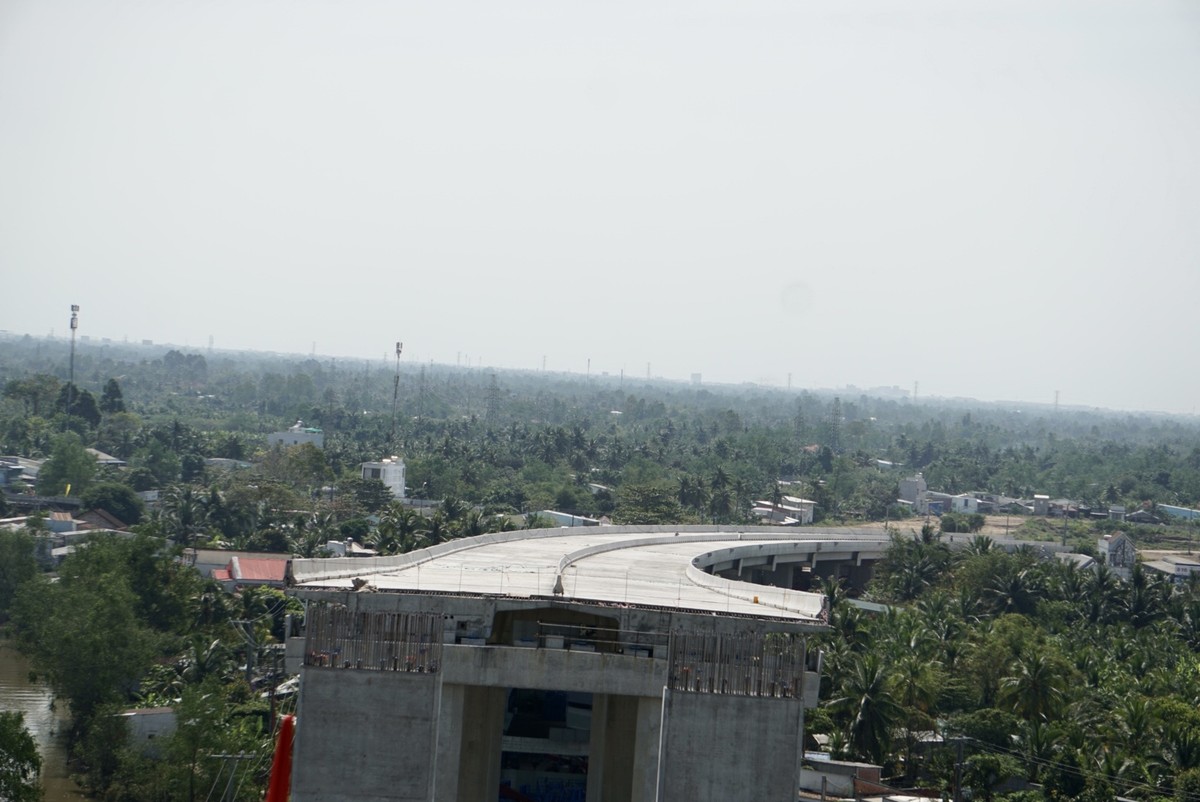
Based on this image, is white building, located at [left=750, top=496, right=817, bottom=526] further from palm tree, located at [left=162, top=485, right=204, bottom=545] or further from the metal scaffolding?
the metal scaffolding

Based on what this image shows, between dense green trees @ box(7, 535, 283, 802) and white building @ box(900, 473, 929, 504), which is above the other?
white building @ box(900, 473, 929, 504)

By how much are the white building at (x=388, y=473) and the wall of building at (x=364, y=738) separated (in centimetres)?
5522

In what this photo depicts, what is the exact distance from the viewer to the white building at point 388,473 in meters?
79.1

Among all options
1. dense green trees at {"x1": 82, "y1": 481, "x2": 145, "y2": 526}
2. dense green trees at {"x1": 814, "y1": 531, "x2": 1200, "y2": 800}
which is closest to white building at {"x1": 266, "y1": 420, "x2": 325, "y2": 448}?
dense green trees at {"x1": 82, "y1": 481, "x2": 145, "y2": 526}

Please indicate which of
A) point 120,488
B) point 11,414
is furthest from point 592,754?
point 11,414

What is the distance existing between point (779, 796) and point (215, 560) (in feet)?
126

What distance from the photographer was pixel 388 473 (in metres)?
79.8

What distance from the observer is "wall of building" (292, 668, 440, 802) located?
22328mm

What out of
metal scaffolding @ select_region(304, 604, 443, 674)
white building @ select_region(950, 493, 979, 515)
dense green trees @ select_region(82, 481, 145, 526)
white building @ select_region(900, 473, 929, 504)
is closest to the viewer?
metal scaffolding @ select_region(304, 604, 443, 674)

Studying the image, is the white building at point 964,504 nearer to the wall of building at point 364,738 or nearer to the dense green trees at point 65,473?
the dense green trees at point 65,473

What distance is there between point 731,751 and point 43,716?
24.0m

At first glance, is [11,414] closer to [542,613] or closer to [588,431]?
[588,431]

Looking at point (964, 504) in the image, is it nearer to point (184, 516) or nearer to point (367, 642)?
point (184, 516)

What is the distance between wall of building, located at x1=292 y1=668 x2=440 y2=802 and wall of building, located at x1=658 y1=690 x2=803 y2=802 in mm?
4030
